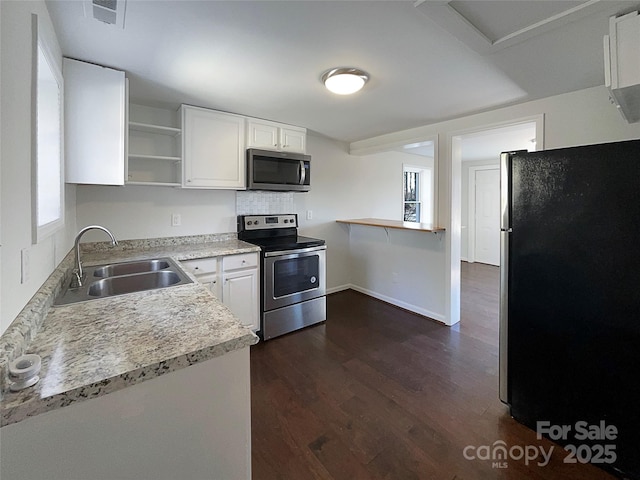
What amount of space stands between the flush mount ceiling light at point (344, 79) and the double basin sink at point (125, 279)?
167 centimetres

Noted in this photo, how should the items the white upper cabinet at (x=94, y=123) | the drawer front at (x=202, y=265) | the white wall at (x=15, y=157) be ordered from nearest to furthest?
the white wall at (x=15, y=157), the white upper cabinet at (x=94, y=123), the drawer front at (x=202, y=265)

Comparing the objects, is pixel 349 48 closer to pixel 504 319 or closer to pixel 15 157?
pixel 15 157

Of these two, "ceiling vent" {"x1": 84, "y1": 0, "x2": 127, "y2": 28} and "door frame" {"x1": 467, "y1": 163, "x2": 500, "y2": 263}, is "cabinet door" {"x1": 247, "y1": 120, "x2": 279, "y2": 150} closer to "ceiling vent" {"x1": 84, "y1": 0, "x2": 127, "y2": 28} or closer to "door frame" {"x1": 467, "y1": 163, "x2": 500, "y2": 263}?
"ceiling vent" {"x1": 84, "y1": 0, "x2": 127, "y2": 28}

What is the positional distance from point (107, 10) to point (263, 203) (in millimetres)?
2263

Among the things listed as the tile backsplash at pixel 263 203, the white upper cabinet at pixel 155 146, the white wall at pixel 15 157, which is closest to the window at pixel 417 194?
the tile backsplash at pixel 263 203

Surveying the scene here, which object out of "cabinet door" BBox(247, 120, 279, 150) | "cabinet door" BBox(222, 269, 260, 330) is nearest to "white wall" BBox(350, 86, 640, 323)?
"cabinet door" BBox(247, 120, 279, 150)

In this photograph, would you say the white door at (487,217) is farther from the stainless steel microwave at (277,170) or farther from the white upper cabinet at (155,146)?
the white upper cabinet at (155,146)

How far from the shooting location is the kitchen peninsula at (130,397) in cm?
72

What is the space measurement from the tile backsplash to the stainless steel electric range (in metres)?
0.10

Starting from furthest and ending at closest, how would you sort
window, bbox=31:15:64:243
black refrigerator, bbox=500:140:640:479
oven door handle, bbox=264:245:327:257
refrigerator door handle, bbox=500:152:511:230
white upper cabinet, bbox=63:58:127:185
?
oven door handle, bbox=264:245:327:257
white upper cabinet, bbox=63:58:127:185
refrigerator door handle, bbox=500:152:511:230
black refrigerator, bbox=500:140:640:479
window, bbox=31:15:64:243

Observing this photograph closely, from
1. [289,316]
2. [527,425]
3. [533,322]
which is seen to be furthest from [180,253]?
→ [527,425]

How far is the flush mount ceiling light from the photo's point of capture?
1995 millimetres

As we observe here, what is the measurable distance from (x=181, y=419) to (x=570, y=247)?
6.32ft

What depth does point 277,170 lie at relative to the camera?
3191mm
